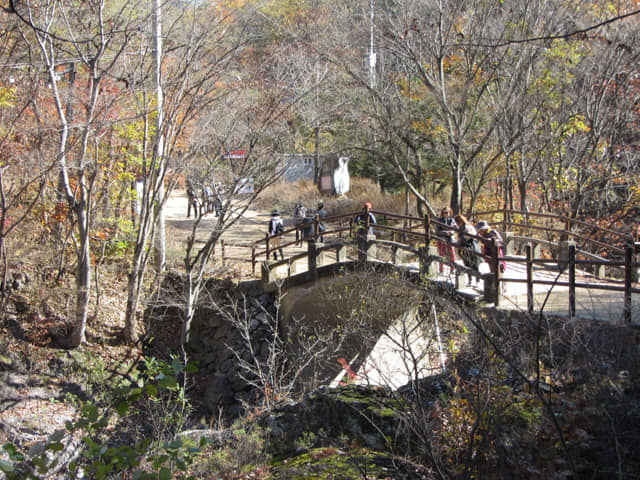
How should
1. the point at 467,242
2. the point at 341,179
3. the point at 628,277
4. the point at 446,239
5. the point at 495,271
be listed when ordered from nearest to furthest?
1. the point at 628,277
2. the point at 495,271
3. the point at 467,242
4. the point at 446,239
5. the point at 341,179

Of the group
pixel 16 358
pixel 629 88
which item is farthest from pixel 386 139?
pixel 16 358

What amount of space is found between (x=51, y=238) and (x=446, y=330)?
1121cm

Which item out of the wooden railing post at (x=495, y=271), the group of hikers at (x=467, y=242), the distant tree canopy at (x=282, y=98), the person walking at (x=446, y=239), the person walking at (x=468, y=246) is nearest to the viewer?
the wooden railing post at (x=495, y=271)

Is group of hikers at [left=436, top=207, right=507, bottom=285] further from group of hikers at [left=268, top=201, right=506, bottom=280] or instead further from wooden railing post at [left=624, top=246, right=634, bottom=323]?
wooden railing post at [left=624, top=246, right=634, bottom=323]

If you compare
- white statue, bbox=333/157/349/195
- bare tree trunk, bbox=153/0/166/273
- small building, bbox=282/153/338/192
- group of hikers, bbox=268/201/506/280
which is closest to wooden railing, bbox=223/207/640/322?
group of hikers, bbox=268/201/506/280

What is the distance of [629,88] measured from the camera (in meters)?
16.3

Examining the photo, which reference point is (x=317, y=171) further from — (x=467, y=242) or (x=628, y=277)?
(x=628, y=277)

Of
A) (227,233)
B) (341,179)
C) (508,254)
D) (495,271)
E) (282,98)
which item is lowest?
(227,233)

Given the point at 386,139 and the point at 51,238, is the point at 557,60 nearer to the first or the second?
the point at 386,139

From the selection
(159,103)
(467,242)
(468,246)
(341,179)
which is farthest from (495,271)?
(341,179)

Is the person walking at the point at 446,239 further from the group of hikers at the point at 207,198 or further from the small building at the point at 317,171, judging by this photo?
the small building at the point at 317,171

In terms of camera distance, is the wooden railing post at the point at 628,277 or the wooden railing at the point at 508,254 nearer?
the wooden railing post at the point at 628,277

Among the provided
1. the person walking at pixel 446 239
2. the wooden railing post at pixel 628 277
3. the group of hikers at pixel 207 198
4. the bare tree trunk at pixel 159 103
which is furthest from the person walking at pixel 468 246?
the bare tree trunk at pixel 159 103

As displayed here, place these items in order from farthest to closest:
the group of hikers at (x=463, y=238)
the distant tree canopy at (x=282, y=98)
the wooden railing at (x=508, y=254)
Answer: the distant tree canopy at (x=282, y=98)
the group of hikers at (x=463, y=238)
the wooden railing at (x=508, y=254)
